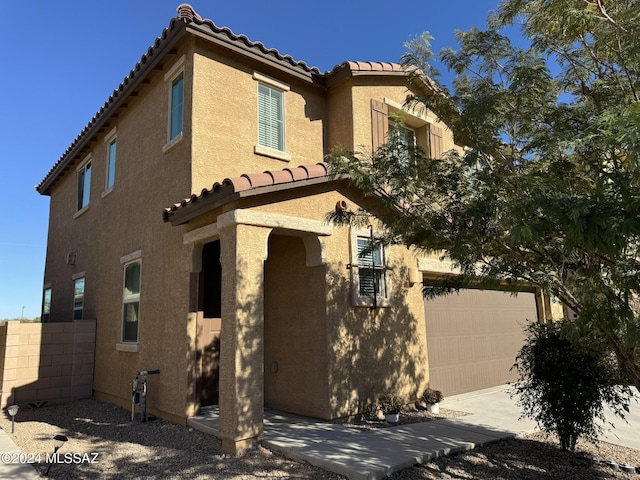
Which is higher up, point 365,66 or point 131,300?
point 365,66

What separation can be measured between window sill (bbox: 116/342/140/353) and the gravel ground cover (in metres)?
1.68

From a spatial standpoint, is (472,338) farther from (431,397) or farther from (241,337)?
(241,337)

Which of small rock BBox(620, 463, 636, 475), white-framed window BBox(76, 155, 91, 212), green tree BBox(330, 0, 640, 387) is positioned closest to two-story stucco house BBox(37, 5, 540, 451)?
green tree BBox(330, 0, 640, 387)

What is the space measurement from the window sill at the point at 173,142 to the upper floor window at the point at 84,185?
19.4 feet

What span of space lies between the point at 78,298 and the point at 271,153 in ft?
27.4

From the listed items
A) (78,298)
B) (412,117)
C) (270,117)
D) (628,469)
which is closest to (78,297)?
(78,298)

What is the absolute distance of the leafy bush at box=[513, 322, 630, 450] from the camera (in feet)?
19.0

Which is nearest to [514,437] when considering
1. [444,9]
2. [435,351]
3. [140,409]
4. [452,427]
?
[452,427]

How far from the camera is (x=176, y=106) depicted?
8.96m

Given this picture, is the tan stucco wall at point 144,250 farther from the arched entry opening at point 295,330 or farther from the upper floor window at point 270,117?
the arched entry opening at point 295,330

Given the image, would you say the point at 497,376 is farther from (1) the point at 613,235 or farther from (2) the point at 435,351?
(1) the point at 613,235

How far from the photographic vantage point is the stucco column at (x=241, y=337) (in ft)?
19.5

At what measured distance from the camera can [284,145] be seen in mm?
9242

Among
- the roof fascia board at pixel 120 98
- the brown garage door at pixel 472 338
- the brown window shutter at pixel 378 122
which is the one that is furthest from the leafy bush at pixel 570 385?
the roof fascia board at pixel 120 98
